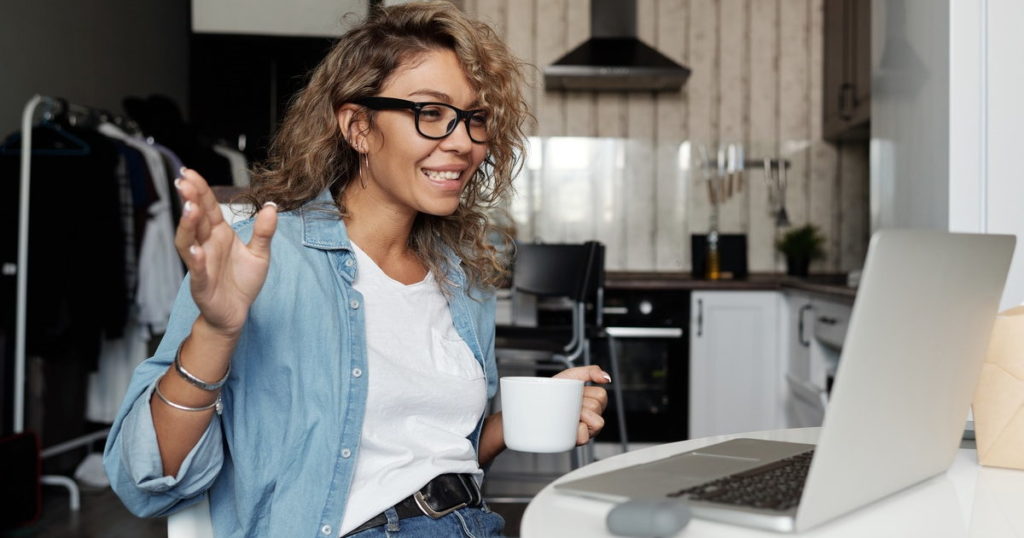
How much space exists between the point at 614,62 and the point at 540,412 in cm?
340

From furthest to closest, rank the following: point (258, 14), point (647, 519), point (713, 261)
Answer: point (713, 261)
point (258, 14)
point (647, 519)

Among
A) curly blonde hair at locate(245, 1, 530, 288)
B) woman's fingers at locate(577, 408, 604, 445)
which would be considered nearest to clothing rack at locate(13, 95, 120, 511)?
curly blonde hair at locate(245, 1, 530, 288)

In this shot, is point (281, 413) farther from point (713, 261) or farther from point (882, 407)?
point (713, 261)

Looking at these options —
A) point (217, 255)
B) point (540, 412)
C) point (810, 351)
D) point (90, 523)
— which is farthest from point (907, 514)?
point (90, 523)

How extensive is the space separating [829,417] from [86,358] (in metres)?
3.41

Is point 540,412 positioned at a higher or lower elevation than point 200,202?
lower

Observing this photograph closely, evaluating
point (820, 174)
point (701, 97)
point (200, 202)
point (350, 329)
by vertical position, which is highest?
point (701, 97)

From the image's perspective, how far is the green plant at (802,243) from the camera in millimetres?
4301

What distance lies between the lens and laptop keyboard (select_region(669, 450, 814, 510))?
711 millimetres

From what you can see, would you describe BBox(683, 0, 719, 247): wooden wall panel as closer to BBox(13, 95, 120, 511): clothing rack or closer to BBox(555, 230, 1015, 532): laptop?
BBox(13, 95, 120, 511): clothing rack

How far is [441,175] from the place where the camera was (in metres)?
1.19

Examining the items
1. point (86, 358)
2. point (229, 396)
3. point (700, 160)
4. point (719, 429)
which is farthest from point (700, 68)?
point (229, 396)

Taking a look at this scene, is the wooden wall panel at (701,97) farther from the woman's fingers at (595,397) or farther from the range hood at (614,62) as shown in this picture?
the woman's fingers at (595,397)

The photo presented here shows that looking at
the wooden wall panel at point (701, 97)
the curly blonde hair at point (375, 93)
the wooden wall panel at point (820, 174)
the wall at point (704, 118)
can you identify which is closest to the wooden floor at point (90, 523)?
the curly blonde hair at point (375, 93)
